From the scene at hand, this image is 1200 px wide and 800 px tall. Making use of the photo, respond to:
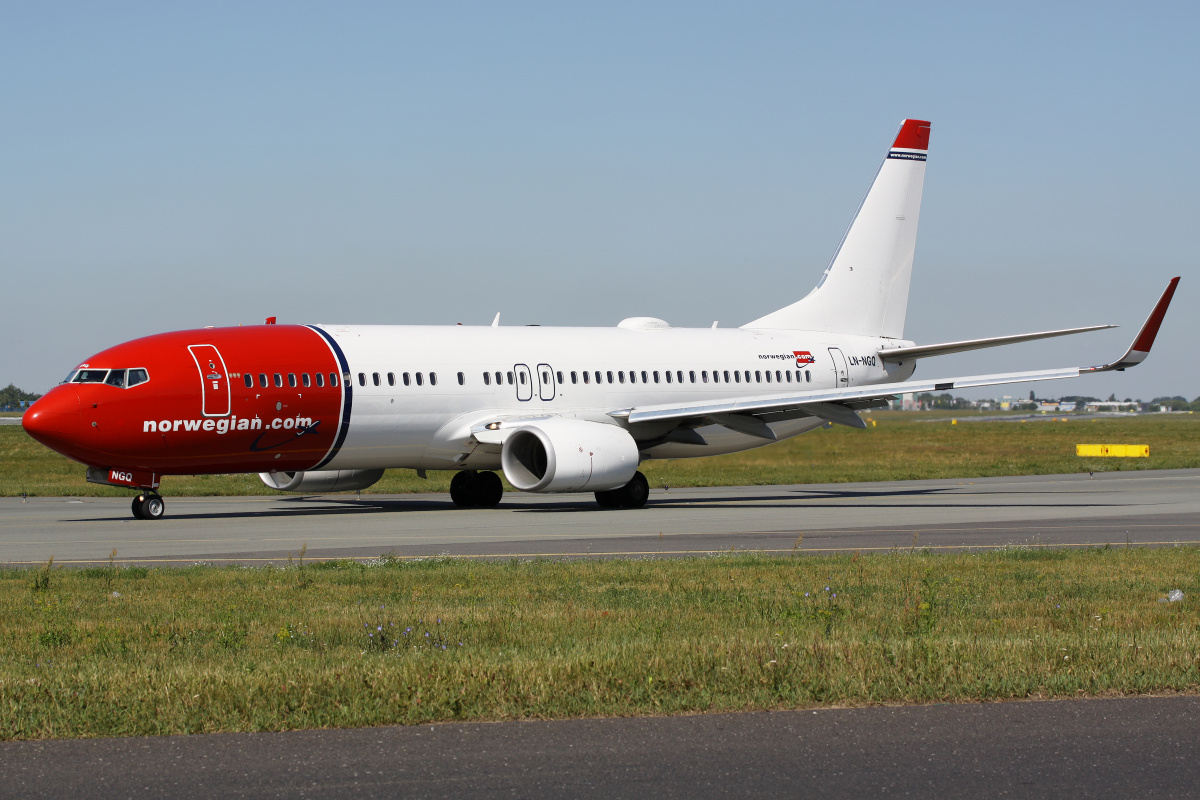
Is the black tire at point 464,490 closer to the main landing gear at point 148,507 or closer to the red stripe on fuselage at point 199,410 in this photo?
the red stripe on fuselage at point 199,410

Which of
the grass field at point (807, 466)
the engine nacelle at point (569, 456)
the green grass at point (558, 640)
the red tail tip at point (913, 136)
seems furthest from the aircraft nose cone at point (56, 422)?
the red tail tip at point (913, 136)

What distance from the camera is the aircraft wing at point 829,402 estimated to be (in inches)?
1105

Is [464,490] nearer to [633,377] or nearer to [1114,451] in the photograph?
[633,377]

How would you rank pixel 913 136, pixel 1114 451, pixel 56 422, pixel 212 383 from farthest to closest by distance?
pixel 1114 451, pixel 913 136, pixel 212 383, pixel 56 422

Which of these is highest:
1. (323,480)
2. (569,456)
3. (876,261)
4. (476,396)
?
(876,261)

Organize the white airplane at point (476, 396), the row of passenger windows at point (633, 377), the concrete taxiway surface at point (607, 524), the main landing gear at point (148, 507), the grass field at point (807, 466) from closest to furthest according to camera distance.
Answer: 1. the concrete taxiway surface at point (607, 524)
2. the white airplane at point (476, 396)
3. the main landing gear at point (148, 507)
4. the row of passenger windows at point (633, 377)
5. the grass field at point (807, 466)

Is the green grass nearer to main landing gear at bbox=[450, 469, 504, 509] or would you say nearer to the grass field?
main landing gear at bbox=[450, 469, 504, 509]

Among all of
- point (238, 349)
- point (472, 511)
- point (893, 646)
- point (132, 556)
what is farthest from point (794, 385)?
point (893, 646)

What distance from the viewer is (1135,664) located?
30.0 feet

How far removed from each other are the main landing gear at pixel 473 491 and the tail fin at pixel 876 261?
962 cm

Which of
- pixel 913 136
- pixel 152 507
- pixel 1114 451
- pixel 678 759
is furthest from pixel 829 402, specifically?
pixel 1114 451

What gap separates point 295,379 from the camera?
25750 mm

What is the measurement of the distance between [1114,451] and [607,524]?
38.3 metres

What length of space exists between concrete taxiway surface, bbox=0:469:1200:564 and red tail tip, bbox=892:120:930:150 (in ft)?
31.7
